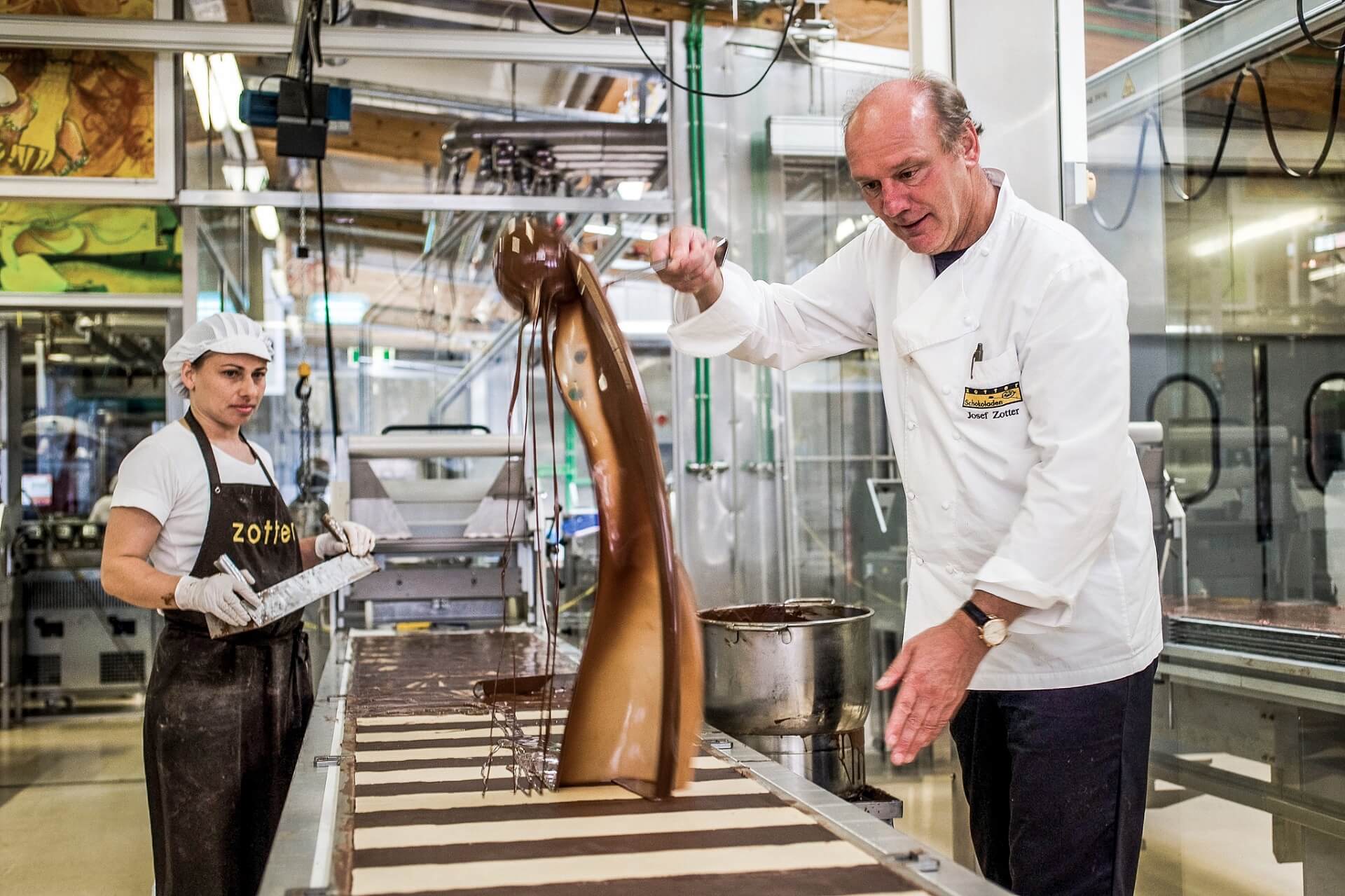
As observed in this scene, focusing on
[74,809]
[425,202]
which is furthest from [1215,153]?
[74,809]

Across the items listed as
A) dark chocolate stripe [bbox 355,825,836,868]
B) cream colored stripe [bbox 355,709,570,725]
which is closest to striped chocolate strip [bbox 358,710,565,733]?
cream colored stripe [bbox 355,709,570,725]

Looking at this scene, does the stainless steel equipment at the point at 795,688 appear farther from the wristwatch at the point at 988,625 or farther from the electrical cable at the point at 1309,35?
the electrical cable at the point at 1309,35

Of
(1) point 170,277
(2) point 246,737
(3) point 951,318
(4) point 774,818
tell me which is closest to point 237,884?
(2) point 246,737

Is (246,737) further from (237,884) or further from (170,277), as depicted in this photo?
(170,277)

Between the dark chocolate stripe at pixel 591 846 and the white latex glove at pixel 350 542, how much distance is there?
162 cm

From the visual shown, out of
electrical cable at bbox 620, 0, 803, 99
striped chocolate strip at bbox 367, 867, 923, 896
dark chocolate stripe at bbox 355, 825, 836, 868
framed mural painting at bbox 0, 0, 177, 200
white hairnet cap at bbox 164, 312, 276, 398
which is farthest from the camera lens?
framed mural painting at bbox 0, 0, 177, 200

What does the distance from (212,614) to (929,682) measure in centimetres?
156

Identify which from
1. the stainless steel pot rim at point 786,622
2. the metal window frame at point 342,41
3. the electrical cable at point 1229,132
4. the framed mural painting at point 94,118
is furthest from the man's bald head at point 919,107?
the framed mural painting at point 94,118

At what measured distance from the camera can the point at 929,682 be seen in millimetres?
1437

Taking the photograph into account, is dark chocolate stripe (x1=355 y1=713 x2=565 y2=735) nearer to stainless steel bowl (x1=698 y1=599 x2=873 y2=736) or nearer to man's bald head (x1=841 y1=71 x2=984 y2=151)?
stainless steel bowl (x1=698 y1=599 x2=873 y2=736)

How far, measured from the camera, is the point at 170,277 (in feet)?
18.1

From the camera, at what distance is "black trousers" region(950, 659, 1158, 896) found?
1590 mm

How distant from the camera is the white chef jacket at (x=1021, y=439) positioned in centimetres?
150

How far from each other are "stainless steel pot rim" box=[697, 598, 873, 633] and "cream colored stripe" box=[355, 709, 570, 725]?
0.31 m
